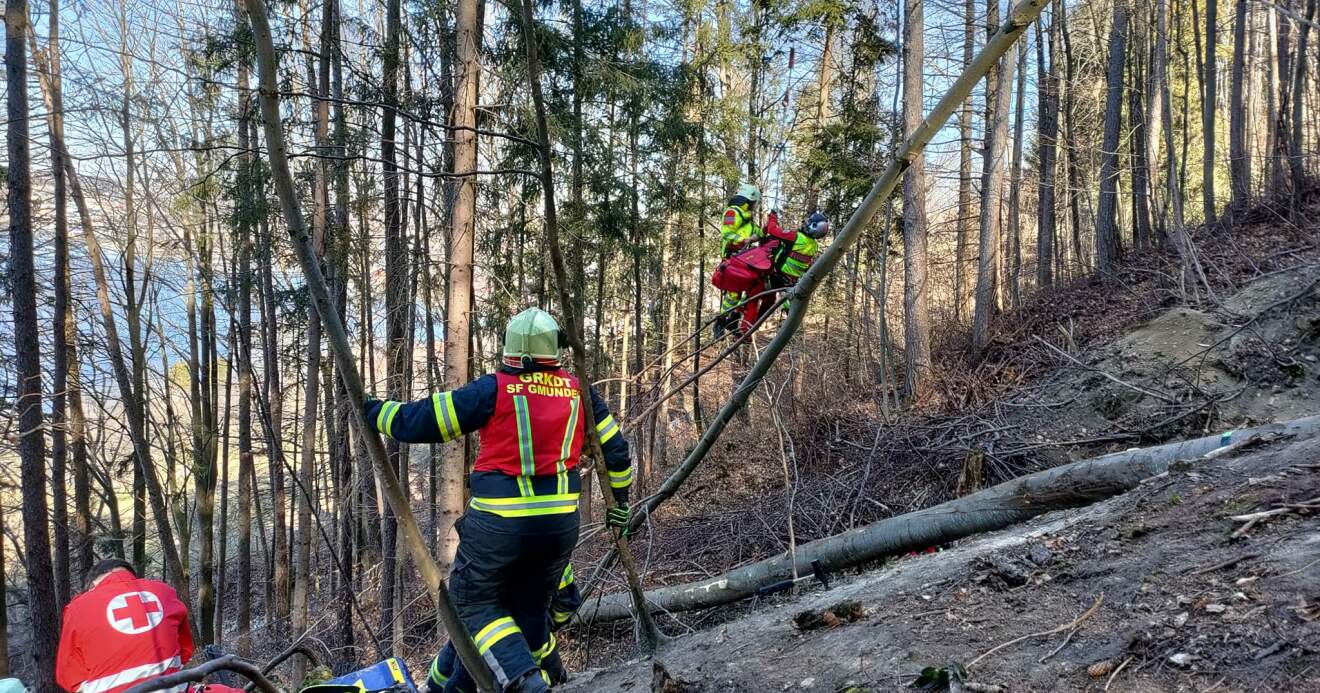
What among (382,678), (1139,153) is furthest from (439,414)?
(1139,153)

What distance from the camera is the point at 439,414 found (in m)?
3.44

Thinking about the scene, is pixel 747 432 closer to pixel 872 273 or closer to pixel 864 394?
pixel 864 394

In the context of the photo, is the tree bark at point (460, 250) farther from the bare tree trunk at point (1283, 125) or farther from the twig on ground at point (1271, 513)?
the bare tree trunk at point (1283, 125)

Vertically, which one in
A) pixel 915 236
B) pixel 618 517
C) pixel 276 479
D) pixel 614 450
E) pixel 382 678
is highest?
pixel 915 236

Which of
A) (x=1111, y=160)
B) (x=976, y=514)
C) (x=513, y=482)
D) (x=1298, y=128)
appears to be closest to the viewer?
(x=513, y=482)

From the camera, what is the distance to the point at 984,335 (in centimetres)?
970

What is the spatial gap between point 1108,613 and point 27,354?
11964 mm

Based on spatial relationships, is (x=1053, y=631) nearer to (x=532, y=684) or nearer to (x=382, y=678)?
(x=532, y=684)

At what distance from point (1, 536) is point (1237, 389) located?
1529cm

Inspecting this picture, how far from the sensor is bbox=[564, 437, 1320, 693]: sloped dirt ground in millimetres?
2066

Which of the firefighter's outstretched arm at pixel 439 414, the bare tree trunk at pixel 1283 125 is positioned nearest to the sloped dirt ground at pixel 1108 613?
the firefighter's outstretched arm at pixel 439 414

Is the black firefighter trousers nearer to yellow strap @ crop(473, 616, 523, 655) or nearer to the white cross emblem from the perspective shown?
yellow strap @ crop(473, 616, 523, 655)

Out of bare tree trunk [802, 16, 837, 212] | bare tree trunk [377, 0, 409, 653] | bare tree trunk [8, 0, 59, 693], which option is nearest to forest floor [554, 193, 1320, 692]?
bare tree trunk [377, 0, 409, 653]

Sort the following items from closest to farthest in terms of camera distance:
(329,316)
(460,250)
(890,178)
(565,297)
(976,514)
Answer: (329,316) < (890,178) < (565,297) < (976,514) < (460,250)
